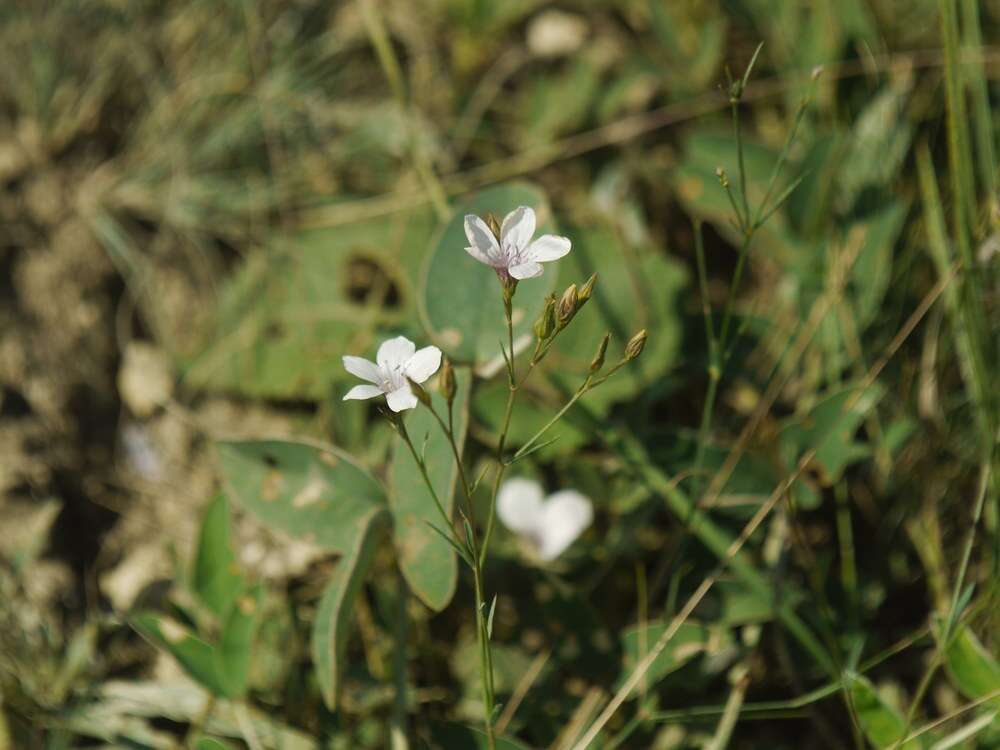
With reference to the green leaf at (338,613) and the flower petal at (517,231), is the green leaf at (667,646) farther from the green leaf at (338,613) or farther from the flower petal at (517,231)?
the flower petal at (517,231)

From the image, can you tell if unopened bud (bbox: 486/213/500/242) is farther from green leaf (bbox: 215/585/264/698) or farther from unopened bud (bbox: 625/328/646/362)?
green leaf (bbox: 215/585/264/698)

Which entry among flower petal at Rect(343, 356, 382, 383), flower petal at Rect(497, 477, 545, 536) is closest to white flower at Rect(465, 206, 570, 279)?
flower petal at Rect(343, 356, 382, 383)

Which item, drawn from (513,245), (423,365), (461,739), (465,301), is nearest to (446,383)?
(423,365)

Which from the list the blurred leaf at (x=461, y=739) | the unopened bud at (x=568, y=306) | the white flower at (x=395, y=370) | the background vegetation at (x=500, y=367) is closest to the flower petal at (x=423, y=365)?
the white flower at (x=395, y=370)

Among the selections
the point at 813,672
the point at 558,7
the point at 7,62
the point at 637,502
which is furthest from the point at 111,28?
the point at 813,672

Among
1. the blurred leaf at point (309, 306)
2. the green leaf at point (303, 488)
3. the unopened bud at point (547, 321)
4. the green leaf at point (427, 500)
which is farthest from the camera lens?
the blurred leaf at point (309, 306)

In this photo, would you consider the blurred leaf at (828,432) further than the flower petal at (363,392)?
Yes

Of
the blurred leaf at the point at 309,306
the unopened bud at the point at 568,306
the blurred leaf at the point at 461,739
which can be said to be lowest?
the blurred leaf at the point at 461,739

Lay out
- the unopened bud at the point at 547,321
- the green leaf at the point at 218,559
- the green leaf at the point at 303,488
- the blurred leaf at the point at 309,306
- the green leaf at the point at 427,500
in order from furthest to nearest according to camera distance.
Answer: the blurred leaf at the point at 309,306
the green leaf at the point at 218,559
the green leaf at the point at 303,488
the green leaf at the point at 427,500
the unopened bud at the point at 547,321
